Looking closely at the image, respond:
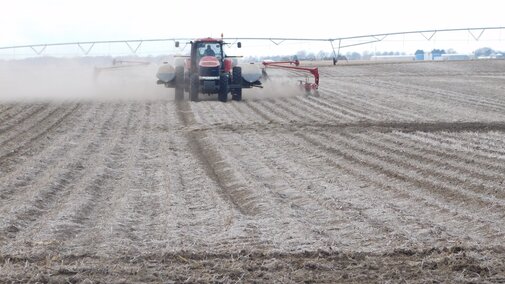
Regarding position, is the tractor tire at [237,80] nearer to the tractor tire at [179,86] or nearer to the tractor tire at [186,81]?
the tractor tire at [186,81]

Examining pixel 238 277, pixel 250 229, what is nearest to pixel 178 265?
pixel 238 277

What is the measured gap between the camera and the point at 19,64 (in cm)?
6431

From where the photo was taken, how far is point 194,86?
27.0m

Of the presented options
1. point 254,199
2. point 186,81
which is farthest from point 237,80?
point 254,199

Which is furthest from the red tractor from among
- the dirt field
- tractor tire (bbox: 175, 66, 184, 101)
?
the dirt field

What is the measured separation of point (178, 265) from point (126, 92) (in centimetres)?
2681

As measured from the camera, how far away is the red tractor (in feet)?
87.9

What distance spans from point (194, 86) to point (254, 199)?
17477mm

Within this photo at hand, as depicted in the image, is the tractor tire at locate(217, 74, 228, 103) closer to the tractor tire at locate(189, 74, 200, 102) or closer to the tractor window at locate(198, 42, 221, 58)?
the tractor tire at locate(189, 74, 200, 102)

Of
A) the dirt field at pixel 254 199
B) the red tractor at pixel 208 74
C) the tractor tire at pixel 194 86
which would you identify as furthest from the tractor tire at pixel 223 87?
the dirt field at pixel 254 199

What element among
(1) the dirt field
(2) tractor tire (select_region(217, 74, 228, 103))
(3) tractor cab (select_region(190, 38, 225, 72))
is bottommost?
(1) the dirt field

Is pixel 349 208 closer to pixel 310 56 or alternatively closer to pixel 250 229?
pixel 250 229

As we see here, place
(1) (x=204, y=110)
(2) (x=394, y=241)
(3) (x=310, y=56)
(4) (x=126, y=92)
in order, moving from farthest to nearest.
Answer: (3) (x=310, y=56), (4) (x=126, y=92), (1) (x=204, y=110), (2) (x=394, y=241)

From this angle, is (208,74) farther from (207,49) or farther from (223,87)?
(207,49)
